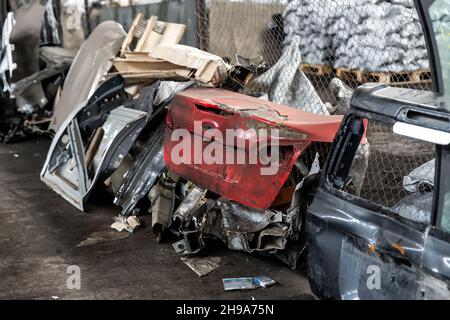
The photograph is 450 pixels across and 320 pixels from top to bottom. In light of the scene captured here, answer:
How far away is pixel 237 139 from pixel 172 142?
2.47ft

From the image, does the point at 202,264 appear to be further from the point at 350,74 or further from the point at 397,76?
the point at 397,76

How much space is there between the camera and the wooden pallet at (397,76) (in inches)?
220

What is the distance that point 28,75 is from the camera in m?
7.21

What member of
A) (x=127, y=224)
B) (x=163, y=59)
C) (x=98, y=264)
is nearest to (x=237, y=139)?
(x=98, y=264)

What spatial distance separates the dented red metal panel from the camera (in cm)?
323

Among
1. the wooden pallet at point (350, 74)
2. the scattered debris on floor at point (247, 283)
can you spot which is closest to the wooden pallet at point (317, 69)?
the wooden pallet at point (350, 74)

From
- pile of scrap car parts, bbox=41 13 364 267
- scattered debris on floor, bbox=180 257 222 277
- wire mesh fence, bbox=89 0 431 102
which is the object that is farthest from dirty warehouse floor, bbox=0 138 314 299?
wire mesh fence, bbox=89 0 431 102

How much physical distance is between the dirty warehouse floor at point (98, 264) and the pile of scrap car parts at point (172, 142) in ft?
0.46

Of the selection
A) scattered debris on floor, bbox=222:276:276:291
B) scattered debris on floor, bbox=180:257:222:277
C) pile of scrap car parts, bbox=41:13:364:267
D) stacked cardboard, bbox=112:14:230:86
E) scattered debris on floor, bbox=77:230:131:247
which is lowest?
scattered debris on floor, bbox=77:230:131:247

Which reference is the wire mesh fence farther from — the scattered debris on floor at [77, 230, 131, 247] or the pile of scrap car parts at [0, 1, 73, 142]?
the scattered debris on floor at [77, 230, 131, 247]

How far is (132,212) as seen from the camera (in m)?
4.42

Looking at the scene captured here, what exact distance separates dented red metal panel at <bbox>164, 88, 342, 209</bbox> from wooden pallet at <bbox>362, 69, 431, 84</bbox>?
2293mm

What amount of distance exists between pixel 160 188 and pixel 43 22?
496cm

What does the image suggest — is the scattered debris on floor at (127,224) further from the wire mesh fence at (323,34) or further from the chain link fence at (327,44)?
the wire mesh fence at (323,34)
